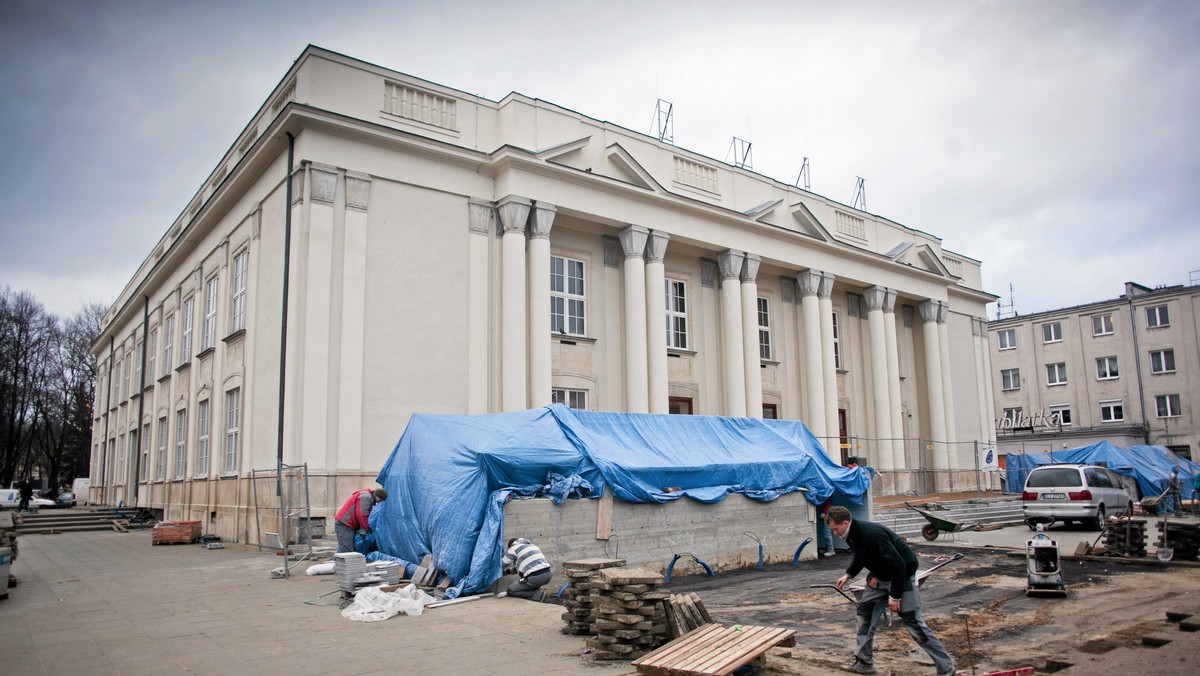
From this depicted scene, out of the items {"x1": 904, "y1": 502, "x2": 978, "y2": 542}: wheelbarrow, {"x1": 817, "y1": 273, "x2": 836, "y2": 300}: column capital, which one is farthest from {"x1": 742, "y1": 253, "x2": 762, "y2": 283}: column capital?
{"x1": 904, "y1": 502, "x2": 978, "y2": 542}: wheelbarrow

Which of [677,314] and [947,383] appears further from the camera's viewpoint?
[947,383]

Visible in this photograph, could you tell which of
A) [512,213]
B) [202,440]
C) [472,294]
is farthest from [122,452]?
[512,213]

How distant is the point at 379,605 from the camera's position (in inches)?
387

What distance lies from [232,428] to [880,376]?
886 inches

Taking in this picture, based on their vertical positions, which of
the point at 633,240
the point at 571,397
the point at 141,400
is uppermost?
the point at 633,240

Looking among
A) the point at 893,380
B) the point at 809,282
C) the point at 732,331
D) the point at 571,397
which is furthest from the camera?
the point at 893,380

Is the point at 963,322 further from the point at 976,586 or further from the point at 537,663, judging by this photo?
the point at 537,663

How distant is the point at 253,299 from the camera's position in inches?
829

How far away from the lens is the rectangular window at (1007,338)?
174ft

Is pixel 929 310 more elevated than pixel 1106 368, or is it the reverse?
pixel 929 310

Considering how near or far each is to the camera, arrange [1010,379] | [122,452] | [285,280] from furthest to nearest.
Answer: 1. [1010,379]
2. [122,452]
3. [285,280]

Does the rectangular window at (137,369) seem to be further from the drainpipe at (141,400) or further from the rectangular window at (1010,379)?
the rectangular window at (1010,379)

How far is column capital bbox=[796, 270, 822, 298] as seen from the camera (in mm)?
29391

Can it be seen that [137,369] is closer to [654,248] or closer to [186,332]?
[186,332]
